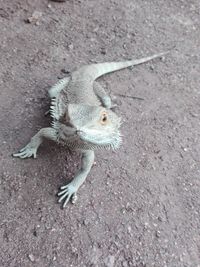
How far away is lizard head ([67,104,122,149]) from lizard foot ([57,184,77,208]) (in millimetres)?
476

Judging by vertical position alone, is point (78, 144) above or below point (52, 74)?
above

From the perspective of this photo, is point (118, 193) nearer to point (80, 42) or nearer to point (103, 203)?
point (103, 203)

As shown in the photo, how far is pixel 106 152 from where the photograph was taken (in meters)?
3.90

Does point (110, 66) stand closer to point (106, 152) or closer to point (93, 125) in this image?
point (106, 152)

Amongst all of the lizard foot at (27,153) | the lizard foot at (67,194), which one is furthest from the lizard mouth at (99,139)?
the lizard foot at (27,153)

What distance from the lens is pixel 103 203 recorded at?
135 inches

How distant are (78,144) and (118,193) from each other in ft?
2.09

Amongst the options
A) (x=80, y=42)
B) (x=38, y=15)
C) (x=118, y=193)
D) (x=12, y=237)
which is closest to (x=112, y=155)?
(x=118, y=193)

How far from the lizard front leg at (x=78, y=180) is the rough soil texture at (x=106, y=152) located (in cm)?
8

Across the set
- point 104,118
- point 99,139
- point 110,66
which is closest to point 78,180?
point 99,139

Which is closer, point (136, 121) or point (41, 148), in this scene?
point (41, 148)

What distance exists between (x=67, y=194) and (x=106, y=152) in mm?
713

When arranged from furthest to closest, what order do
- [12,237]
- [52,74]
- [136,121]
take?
[52,74] → [136,121] → [12,237]

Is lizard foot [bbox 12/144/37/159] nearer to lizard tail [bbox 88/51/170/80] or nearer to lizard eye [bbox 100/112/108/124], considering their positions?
lizard eye [bbox 100/112/108/124]
